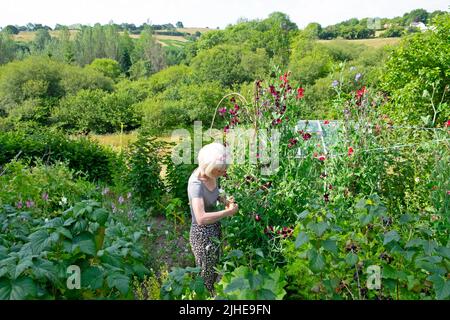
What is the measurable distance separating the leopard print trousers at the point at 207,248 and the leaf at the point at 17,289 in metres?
1.47

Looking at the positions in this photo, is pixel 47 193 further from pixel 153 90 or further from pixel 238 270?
pixel 153 90

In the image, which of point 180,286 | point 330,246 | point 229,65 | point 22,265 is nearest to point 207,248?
point 180,286

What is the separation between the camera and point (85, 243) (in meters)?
1.94

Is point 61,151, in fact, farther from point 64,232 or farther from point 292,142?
point 64,232

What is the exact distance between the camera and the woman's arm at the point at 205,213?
2924 millimetres

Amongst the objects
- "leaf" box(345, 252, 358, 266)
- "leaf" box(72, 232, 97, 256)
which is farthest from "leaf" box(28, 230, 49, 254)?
"leaf" box(345, 252, 358, 266)

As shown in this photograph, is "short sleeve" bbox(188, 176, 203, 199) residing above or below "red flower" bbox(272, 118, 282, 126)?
below

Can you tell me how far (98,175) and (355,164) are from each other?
4.79m

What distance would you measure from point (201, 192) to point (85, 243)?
112 cm

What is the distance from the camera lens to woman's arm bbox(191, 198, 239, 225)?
2924 mm

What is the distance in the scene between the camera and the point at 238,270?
2.04 m

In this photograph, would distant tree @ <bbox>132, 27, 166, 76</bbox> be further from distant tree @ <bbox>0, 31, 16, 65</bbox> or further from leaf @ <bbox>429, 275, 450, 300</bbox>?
Result: leaf @ <bbox>429, 275, 450, 300</bbox>

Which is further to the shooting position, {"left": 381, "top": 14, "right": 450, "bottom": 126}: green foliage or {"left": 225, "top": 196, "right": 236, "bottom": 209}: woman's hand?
{"left": 381, "top": 14, "right": 450, "bottom": 126}: green foliage
